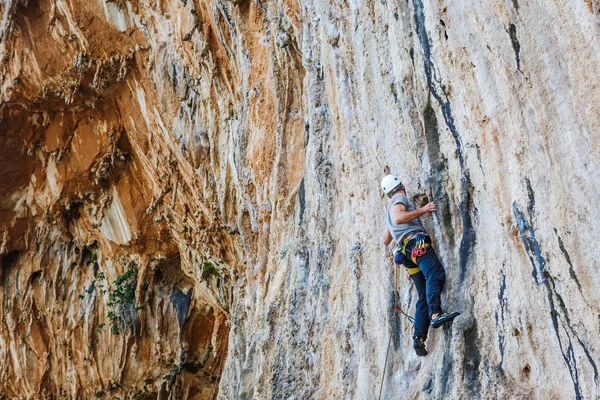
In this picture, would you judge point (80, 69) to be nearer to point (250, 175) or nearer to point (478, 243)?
point (250, 175)

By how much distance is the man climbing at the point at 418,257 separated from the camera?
6.05 m

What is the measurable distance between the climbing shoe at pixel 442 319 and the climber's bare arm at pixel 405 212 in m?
0.87

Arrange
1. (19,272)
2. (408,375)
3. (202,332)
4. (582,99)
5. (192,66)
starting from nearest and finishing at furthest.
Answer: (582,99) < (408,375) < (192,66) < (202,332) < (19,272)

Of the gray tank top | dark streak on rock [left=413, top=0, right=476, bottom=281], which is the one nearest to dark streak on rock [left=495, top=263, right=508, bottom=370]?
dark streak on rock [left=413, top=0, right=476, bottom=281]

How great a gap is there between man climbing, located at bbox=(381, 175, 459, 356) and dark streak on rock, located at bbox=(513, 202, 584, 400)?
1.03 meters

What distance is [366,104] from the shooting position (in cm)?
761

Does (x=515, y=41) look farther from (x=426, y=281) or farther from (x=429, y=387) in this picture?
(x=429, y=387)

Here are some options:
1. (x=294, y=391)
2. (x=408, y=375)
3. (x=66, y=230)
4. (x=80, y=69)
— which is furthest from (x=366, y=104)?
(x=66, y=230)

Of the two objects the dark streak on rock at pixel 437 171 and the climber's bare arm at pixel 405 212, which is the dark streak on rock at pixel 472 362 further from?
the climber's bare arm at pixel 405 212

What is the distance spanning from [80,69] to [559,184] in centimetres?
1262

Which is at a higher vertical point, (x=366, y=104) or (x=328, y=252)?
(x=366, y=104)

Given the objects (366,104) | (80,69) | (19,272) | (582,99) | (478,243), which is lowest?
(478,243)

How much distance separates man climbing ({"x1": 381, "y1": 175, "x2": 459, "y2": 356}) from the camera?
6.05 metres

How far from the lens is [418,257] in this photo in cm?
618
